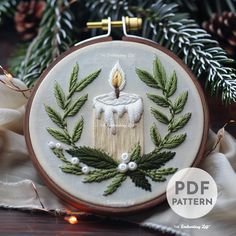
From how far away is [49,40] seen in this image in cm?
82

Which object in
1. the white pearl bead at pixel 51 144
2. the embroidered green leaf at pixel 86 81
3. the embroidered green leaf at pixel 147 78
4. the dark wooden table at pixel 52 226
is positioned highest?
the embroidered green leaf at pixel 147 78

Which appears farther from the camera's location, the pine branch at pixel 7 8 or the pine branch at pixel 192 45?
the pine branch at pixel 7 8

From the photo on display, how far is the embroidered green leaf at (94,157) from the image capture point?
0.65 metres

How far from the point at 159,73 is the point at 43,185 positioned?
8.5 inches

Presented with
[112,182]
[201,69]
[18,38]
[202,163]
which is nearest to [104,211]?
[112,182]

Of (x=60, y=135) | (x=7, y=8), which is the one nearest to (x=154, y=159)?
(x=60, y=135)

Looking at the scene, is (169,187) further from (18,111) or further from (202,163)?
(18,111)

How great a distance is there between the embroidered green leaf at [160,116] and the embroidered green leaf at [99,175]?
89mm

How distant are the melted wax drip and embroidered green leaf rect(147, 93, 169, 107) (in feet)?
0.05

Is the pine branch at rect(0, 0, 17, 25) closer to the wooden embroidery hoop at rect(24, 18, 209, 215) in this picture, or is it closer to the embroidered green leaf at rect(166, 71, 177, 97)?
the wooden embroidery hoop at rect(24, 18, 209, 215)

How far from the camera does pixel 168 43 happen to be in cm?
81

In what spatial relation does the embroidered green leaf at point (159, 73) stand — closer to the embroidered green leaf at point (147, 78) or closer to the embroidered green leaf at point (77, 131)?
the embroidered green leaf at point (147, 78)

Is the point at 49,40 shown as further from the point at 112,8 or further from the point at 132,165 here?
the point at 132,165

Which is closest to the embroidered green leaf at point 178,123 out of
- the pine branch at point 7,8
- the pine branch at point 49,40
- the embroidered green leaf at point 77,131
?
the embroidered green leaf at point 77,131
